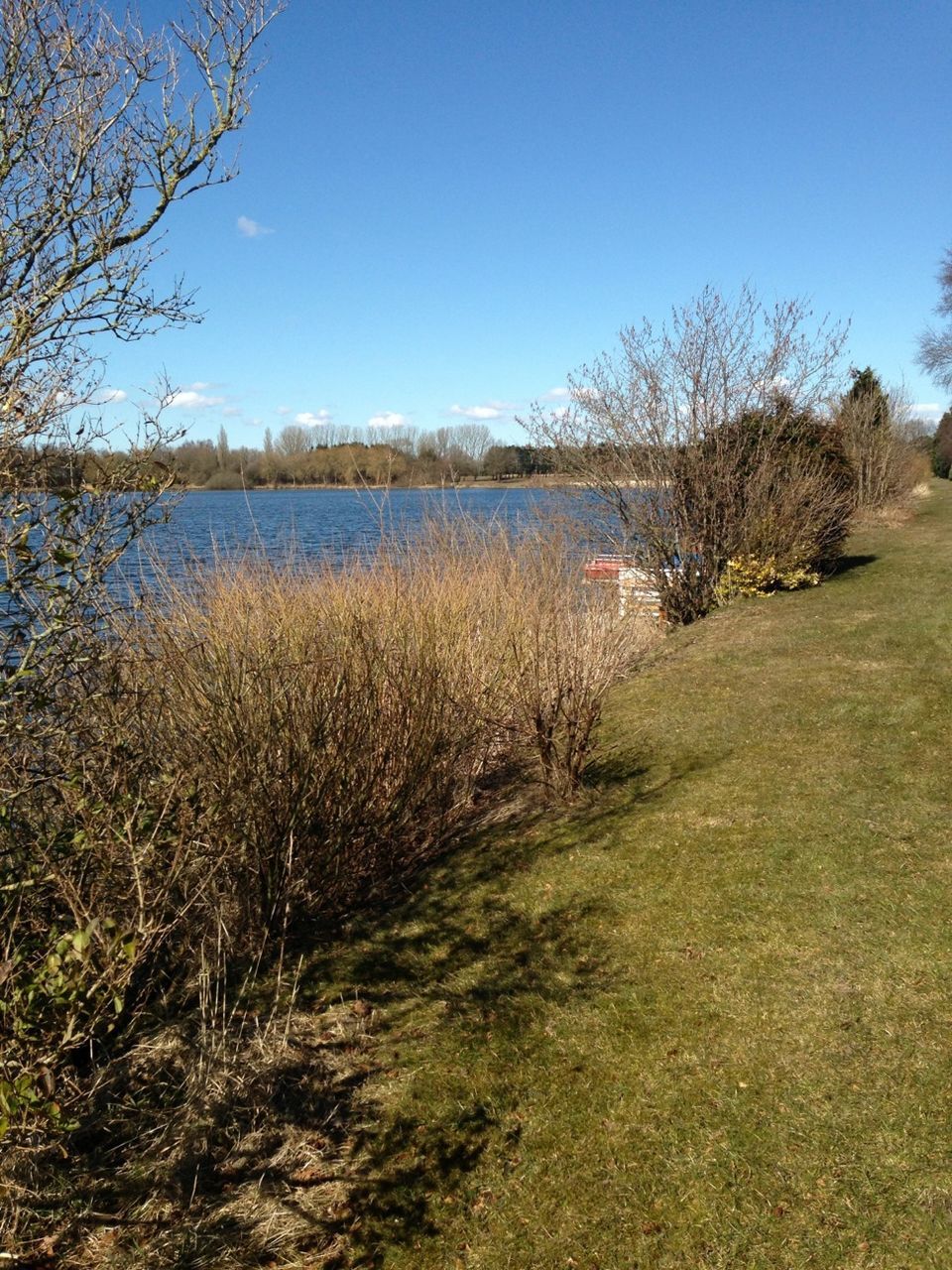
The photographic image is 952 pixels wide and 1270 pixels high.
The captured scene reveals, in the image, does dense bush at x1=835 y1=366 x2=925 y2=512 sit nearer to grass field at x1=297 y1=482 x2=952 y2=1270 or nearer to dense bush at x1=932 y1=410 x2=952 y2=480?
grass field at x1=297 y1=482 x2=952 y2=1270

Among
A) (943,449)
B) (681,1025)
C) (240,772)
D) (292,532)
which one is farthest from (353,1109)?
(943,449)

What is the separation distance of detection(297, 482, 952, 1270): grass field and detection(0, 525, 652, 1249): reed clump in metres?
0.45

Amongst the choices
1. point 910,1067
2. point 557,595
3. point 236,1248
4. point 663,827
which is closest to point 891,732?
point 663,827

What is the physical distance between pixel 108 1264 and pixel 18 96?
11.0ft

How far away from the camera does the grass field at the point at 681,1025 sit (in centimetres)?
277

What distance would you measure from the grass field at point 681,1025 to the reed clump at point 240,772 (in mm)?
454

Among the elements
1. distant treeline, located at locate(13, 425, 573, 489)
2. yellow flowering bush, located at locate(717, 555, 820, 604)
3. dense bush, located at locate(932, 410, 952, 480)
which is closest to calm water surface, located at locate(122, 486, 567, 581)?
distant treeline, located at locate(13, 425, 573, 489)

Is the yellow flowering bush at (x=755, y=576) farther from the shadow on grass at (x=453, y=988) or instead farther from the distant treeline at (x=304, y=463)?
the shadow on grass at (x=453, y=988)

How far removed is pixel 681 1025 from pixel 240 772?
2.17 metres

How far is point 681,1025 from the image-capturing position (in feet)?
12.0

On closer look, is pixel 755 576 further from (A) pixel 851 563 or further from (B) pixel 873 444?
(B) pixel 873 444

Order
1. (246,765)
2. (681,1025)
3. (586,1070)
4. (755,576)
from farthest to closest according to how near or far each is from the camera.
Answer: (755,576) < (246,765) < (681,1025) < (586,1070)

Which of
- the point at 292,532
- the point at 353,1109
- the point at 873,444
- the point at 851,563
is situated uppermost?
the point at 873,444

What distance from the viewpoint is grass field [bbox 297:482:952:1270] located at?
9.08 feet
